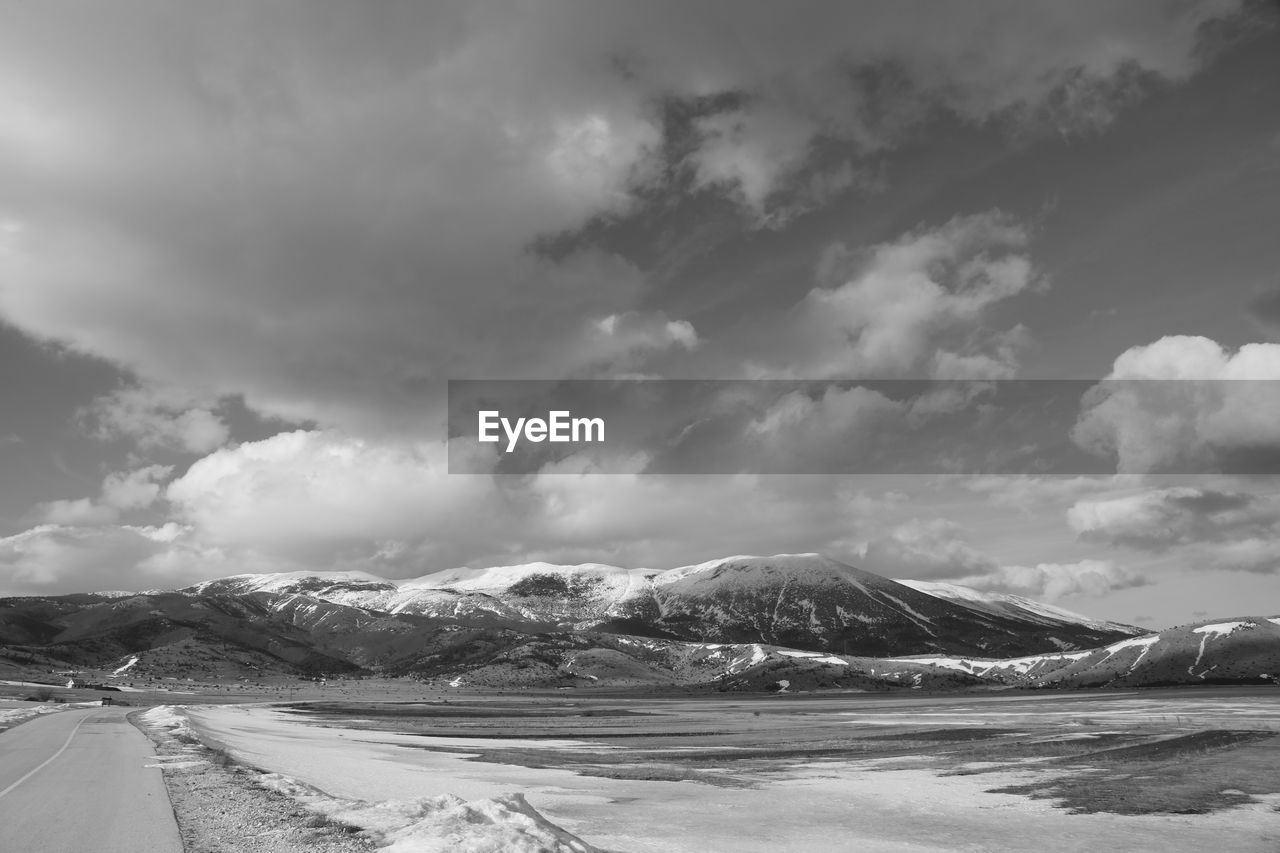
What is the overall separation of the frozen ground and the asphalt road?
27.0 feet

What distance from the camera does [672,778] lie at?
4781 centimetres

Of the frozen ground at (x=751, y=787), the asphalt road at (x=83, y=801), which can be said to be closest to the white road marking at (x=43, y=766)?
the asphalt road at (x=83, y=801)

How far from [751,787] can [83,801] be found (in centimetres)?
3184

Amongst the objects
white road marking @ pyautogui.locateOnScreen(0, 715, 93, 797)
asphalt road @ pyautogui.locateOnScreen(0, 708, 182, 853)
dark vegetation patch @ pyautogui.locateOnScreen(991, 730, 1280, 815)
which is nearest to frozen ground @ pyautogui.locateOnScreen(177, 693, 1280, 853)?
dark vegetation patch @ pyautogui.locateOnScreen(991, 730, 1280, 815)

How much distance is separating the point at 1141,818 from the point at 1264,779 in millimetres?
19686

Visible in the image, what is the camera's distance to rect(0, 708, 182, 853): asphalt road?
75.2 feet

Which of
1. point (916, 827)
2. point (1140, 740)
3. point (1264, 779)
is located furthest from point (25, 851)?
point (1140, 740)

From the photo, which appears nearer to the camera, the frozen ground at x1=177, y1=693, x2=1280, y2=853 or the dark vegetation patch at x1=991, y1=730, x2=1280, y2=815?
the frozen ground at x1=177, y1=693, x2=1280, y2=853

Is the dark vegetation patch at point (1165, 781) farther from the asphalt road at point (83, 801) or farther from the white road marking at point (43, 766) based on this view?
the white road marking at point (43, 766)

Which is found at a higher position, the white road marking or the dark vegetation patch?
the white road marking

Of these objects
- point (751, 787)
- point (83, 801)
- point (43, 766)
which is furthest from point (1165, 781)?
point (43, 766)

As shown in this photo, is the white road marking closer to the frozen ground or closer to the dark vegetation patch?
the frozen ground

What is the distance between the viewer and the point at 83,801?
1177 inches

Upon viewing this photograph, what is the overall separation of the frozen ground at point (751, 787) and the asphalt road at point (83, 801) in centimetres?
823
